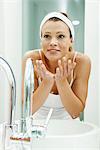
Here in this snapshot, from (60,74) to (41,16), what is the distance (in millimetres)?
245

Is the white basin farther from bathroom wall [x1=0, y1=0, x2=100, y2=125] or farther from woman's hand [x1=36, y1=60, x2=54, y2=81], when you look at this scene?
woman's hand [x1=36, y1=60, x2=54, y2=81]

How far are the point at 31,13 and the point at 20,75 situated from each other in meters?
0.25

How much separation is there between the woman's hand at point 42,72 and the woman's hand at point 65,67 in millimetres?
33

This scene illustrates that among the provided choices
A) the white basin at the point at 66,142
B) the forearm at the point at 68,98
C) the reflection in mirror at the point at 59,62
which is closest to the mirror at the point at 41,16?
the reflection in mirror at the point at 59,62

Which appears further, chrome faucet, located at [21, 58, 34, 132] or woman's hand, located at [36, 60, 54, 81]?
woman's hand, located at [36, 60, 54, 81]

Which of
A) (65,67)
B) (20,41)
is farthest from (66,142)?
(20,41)

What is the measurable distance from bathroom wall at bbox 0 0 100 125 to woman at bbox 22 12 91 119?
1.1 inches

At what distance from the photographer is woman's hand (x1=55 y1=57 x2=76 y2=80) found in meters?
1.08

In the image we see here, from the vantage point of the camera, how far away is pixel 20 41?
1.12 meters

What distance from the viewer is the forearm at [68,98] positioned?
1.08 meters

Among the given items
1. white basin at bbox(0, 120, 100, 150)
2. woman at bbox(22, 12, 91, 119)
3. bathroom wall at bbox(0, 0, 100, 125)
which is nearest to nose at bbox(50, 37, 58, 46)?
woman at bbox(22, 12, 91, 119)

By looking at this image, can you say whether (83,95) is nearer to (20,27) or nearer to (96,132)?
(96,132)

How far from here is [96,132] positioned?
979mm

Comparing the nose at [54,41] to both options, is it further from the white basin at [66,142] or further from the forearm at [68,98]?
the white basin at [66,142]
